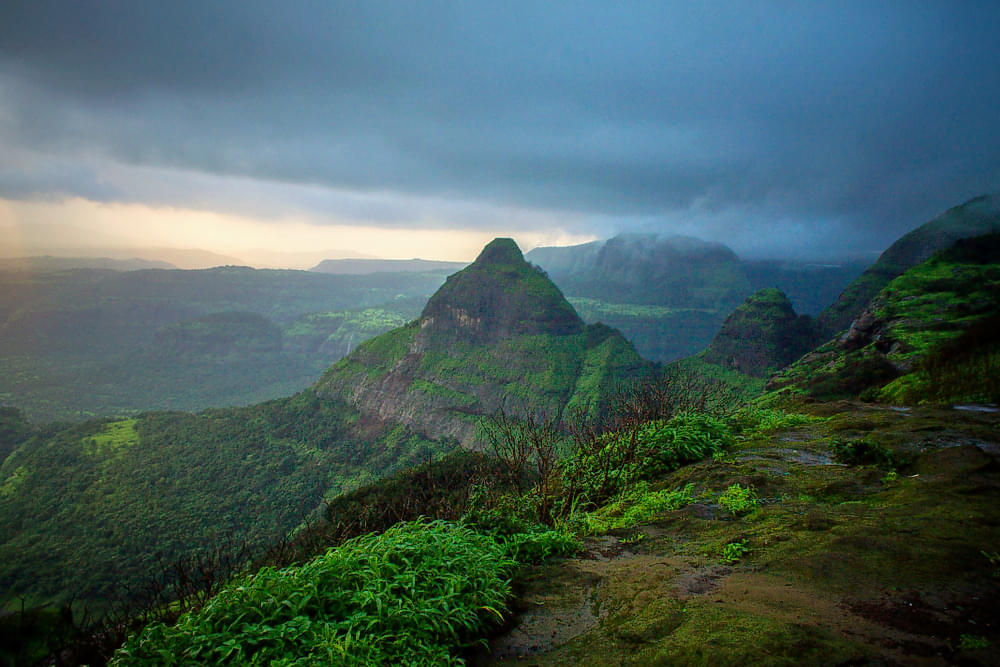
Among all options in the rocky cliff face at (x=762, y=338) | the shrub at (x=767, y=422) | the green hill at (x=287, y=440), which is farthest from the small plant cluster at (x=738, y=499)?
the rocky cliff face at (x=762, y=338)

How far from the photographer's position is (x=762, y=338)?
5209 centimetres

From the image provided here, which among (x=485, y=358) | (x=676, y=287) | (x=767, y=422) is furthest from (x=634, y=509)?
(x=676, y=287)

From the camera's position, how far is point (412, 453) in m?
65.4

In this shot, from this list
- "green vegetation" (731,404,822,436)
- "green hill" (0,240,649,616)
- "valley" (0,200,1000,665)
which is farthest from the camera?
"green hill" (0,240,649,616)

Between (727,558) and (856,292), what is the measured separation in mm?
65443

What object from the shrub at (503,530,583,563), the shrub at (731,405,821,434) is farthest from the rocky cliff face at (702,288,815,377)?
the shrub at (503,530,583,563)

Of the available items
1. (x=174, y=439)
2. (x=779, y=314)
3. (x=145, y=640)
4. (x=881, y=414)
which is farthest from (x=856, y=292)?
(x=174, y=439)

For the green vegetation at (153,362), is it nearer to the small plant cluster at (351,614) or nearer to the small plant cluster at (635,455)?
the small plant cluster at (635,455)

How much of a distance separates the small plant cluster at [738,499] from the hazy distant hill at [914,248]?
5735 cm

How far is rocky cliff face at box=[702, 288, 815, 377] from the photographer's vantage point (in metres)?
50.3

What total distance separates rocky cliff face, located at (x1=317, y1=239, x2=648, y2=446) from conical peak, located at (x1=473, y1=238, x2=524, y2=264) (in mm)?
212

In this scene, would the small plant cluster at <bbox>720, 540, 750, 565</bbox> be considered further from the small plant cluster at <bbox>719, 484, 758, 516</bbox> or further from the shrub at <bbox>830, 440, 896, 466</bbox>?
the shrub at <bbox>830, 440, 896, 466</bbox>

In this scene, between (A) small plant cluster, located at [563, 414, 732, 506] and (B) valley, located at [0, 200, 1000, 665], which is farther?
(A) small plant cluster, located at [563, 414, 732, 506]

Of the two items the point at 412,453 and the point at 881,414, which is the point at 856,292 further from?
the point at 412,453
